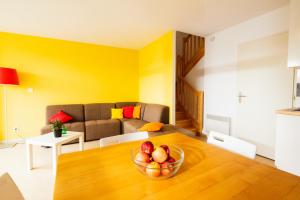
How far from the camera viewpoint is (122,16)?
2695mm

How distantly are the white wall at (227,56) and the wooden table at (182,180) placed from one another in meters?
2.49

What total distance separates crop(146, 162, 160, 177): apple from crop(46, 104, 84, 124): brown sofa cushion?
11.6 ft

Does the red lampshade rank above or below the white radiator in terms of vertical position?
above

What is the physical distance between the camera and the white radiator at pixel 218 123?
3.19 meters

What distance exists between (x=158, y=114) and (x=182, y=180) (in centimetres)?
267

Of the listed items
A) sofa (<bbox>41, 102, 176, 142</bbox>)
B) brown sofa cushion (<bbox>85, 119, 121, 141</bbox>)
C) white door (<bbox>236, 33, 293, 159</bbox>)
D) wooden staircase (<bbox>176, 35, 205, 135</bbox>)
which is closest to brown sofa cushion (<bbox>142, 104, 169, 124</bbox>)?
sofa (<bbox>41, 102, 176, 142</bbox>)

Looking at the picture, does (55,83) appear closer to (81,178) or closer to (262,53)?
(81,178)

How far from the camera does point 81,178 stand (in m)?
0.74

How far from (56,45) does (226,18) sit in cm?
383

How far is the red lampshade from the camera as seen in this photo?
296 centimetres

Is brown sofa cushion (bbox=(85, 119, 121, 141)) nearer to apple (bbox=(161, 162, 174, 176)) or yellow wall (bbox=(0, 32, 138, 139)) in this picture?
yellow wall (bbox=(0, 32, 138, 139))

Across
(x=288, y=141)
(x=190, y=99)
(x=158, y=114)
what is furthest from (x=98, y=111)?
(x=288, y=141)

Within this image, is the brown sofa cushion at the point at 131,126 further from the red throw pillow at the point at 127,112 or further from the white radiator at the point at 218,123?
the white radiator at the point at 218,123

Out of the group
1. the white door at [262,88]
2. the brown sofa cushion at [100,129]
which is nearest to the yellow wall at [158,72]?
the brown sofa cushion at [100,129]
